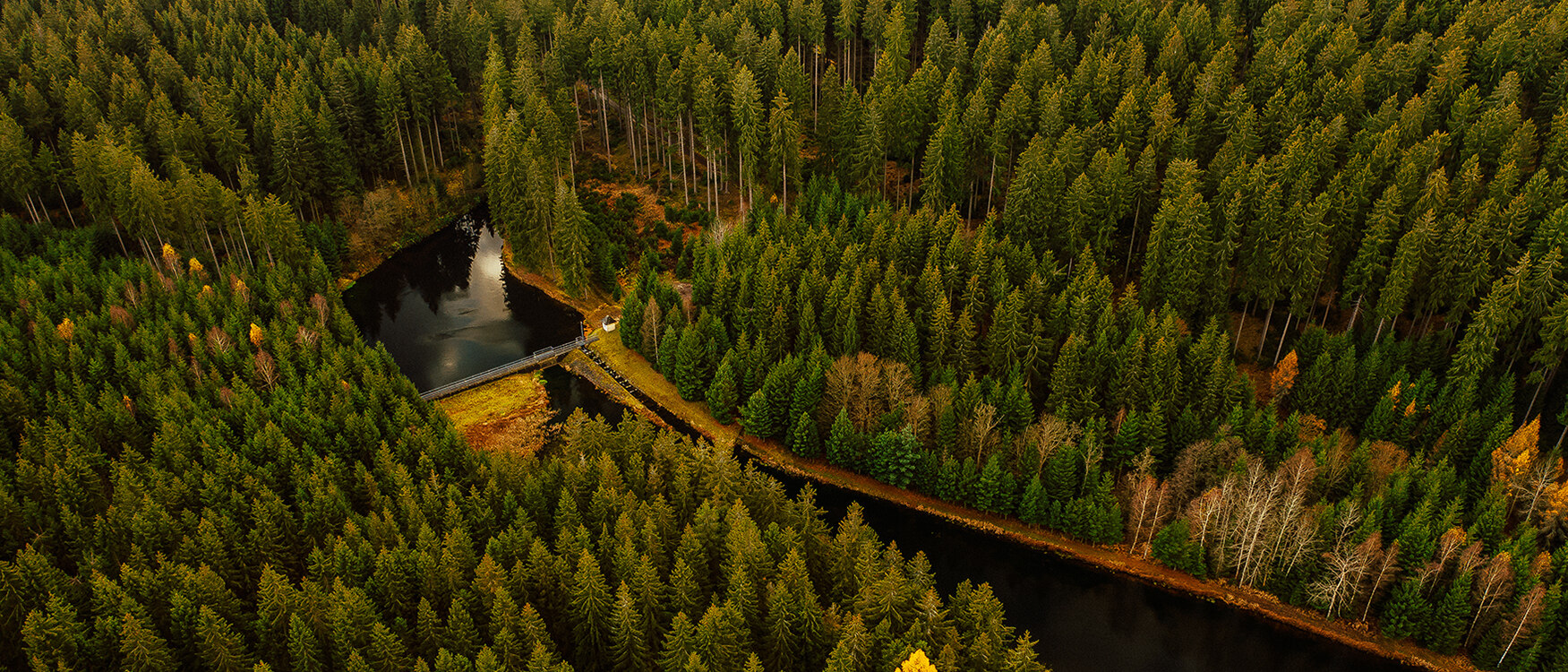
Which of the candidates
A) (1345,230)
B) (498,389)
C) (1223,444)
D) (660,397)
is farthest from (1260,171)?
(498,389)

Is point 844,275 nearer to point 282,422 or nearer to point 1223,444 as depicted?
point 1223,444

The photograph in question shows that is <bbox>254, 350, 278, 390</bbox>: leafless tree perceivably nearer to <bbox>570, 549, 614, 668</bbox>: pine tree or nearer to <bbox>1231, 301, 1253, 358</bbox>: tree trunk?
<bbox>570, 549, 614, 668</bbox>: pine tree

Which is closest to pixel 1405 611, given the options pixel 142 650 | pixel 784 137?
pixel 142 650

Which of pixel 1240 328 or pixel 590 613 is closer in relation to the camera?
pixel 590 613

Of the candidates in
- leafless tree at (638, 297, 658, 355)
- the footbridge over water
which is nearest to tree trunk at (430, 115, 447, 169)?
the footbridge over water

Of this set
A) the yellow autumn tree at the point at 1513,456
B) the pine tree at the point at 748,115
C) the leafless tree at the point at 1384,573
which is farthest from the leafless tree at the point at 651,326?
the yellow autumn tree at the point at 1513,456

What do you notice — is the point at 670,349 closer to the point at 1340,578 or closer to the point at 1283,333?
the point at 1340,578
